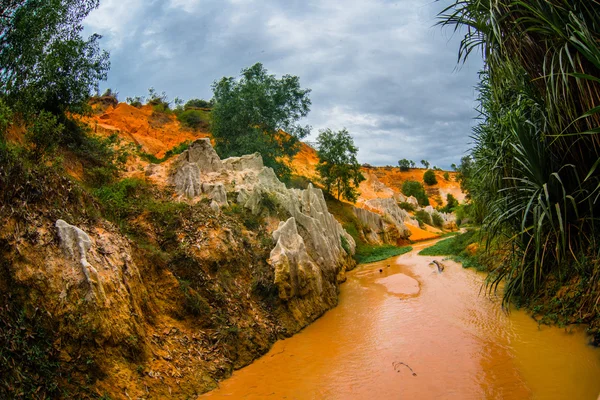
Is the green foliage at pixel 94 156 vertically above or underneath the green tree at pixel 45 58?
underneath

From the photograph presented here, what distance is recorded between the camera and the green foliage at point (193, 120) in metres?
38.4

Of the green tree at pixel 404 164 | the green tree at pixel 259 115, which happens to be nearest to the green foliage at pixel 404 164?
the green tree at pixel 404 164

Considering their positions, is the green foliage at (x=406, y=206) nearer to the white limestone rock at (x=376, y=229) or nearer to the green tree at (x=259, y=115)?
the white limestone rock at (x=376, y=229)

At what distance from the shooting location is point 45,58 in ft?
36.4

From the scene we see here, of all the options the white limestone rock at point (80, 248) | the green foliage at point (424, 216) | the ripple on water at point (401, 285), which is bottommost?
the ripple on water at point (401, 285)

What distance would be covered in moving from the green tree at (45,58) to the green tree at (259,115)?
11504mm

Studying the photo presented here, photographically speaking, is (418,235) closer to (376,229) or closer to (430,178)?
(376,229)

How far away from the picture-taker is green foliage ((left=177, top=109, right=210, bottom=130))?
3844 centimetres

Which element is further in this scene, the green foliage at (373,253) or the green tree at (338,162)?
the green tree at (338,162)

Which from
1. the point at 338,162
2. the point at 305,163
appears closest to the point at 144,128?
the point at 338,162

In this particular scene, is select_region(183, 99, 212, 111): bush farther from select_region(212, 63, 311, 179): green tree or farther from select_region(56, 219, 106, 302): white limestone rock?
select_region(56, 219, 106, 302): white limestone rock

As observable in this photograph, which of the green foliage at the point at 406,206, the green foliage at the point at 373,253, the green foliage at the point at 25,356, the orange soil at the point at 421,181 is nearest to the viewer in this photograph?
the green foliage at the point at 25,356

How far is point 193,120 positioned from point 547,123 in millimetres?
36379

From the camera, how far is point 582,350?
21.1 feet
